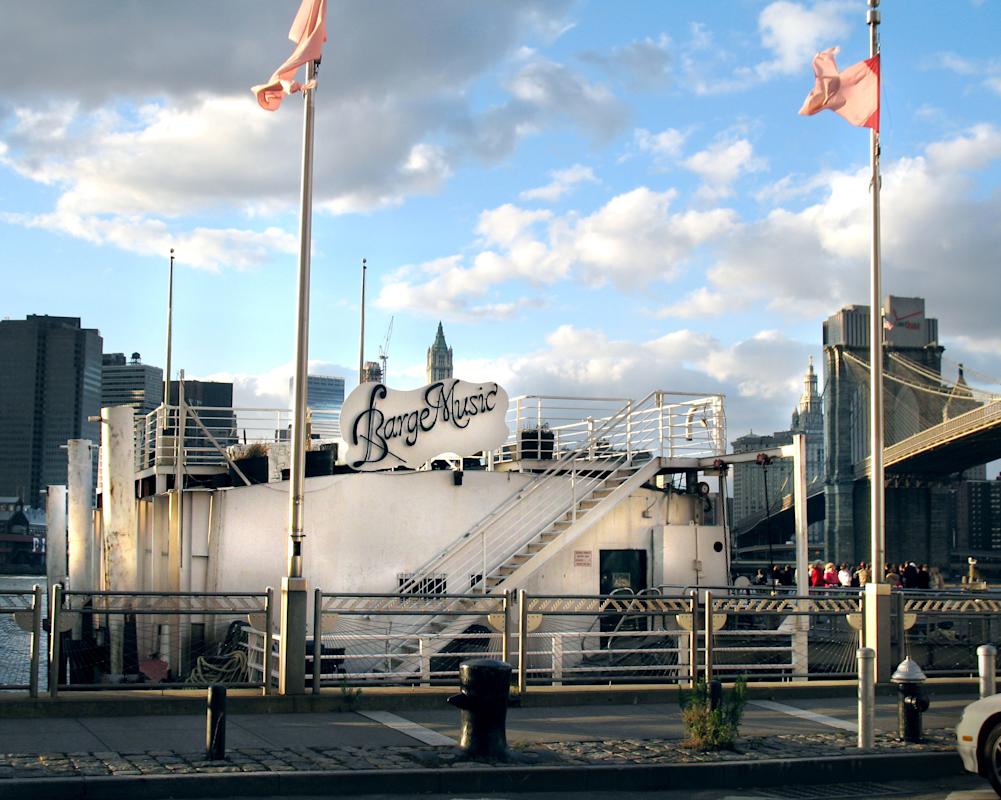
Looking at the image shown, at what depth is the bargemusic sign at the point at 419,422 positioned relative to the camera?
82.1 ft

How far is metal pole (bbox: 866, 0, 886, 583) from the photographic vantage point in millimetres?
17047

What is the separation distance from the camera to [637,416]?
26922mm

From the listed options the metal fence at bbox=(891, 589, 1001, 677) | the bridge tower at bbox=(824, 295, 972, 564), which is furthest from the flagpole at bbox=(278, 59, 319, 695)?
the bridge tower at bbox=(824, 295, 972, 564)

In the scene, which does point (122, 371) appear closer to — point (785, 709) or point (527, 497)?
point (527, 497)

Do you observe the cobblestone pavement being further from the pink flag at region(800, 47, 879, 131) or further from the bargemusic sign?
the bargemusic sign

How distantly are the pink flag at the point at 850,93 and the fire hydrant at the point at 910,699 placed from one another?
9209 millimetres

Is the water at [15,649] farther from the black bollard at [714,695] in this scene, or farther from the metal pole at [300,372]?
the black bollard at [714,695]

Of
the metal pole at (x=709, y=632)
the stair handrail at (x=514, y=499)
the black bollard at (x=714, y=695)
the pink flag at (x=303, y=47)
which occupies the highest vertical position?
the pink flag at (x=303, y=47)

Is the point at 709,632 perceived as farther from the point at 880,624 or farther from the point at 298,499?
the point at 298,499

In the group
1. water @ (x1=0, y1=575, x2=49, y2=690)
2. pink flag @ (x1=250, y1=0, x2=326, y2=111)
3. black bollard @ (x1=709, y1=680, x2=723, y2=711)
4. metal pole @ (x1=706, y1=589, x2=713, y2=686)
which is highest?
pink flag @ (x1=250, y1=0, x2=326, y2=111)

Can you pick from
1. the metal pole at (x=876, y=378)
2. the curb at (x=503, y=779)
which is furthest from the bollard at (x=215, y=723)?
the metal pole at (x=876, y=378)

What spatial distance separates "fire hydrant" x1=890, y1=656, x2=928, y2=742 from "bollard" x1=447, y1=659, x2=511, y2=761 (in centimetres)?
420

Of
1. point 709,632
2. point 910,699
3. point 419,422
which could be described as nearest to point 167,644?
point 419,422

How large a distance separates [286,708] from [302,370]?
3.94 metres
